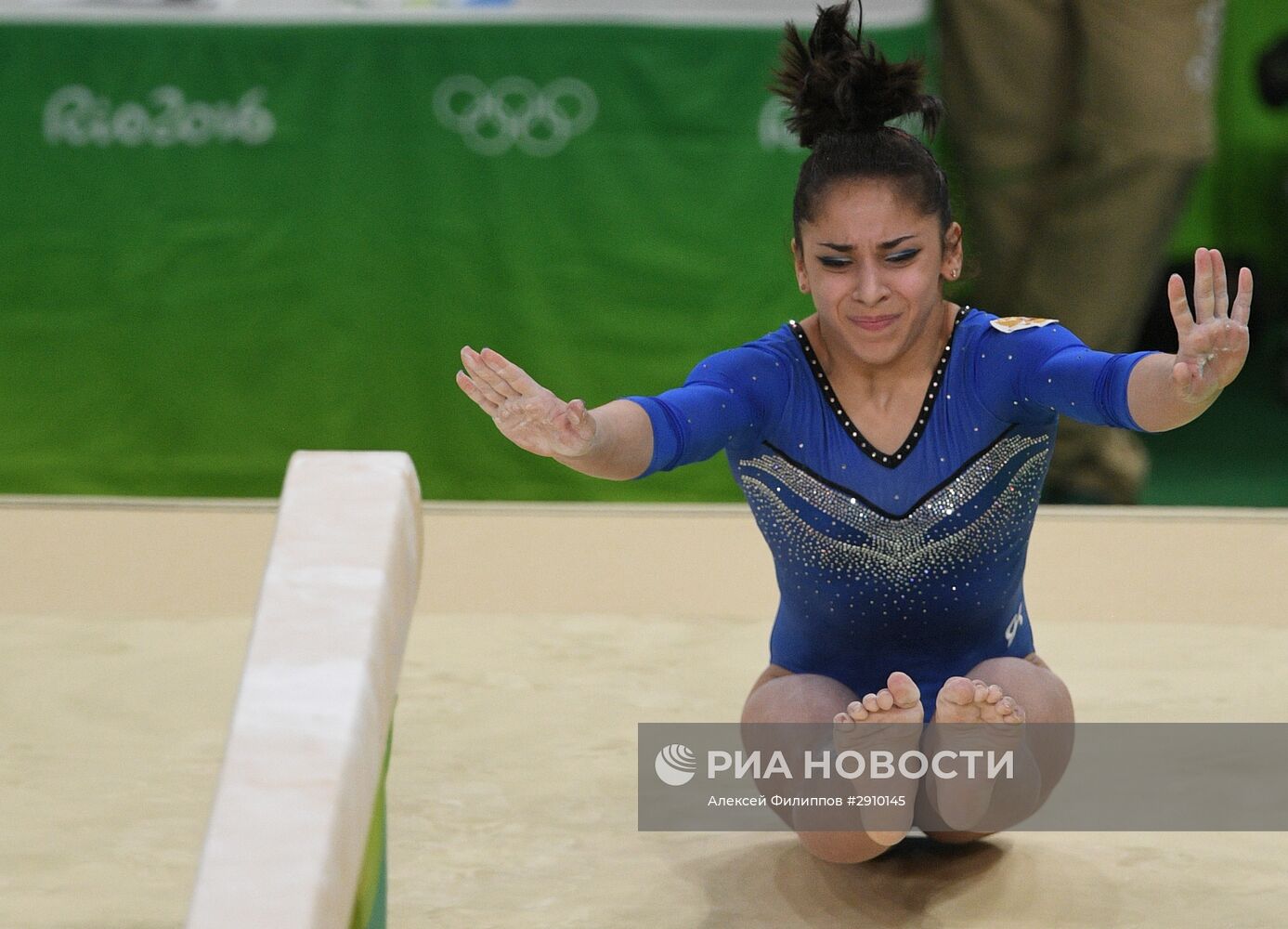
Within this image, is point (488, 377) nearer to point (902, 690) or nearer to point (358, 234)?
point (902, 690)

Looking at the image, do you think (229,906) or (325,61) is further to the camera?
(325,61)

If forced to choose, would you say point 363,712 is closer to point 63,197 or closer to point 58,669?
point 58,669

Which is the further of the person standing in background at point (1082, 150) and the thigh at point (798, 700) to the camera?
the person standing in background at point (1082, 150)

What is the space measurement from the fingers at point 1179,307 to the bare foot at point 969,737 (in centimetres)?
39

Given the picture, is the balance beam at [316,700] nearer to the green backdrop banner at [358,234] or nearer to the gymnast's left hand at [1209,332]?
the gymnast's left hand at [1209,332]

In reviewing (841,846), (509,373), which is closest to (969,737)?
(841,846)

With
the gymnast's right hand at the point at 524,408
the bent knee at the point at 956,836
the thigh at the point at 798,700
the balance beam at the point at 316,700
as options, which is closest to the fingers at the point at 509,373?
the gymnast's right hand at the point at 524,408

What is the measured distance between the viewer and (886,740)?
163 centimetres

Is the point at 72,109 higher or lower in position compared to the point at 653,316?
higher

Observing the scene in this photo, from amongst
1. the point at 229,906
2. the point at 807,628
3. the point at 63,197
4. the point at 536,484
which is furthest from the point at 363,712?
A: the point at 63,197

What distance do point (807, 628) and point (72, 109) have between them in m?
2.56

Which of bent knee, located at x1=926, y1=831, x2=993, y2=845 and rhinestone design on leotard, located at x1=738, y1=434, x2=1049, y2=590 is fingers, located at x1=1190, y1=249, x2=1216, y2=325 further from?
bent knee, located at x1=926, y1=831, x2=993, y2=845

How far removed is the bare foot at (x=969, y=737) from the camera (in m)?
1.63

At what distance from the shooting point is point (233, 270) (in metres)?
3.82
